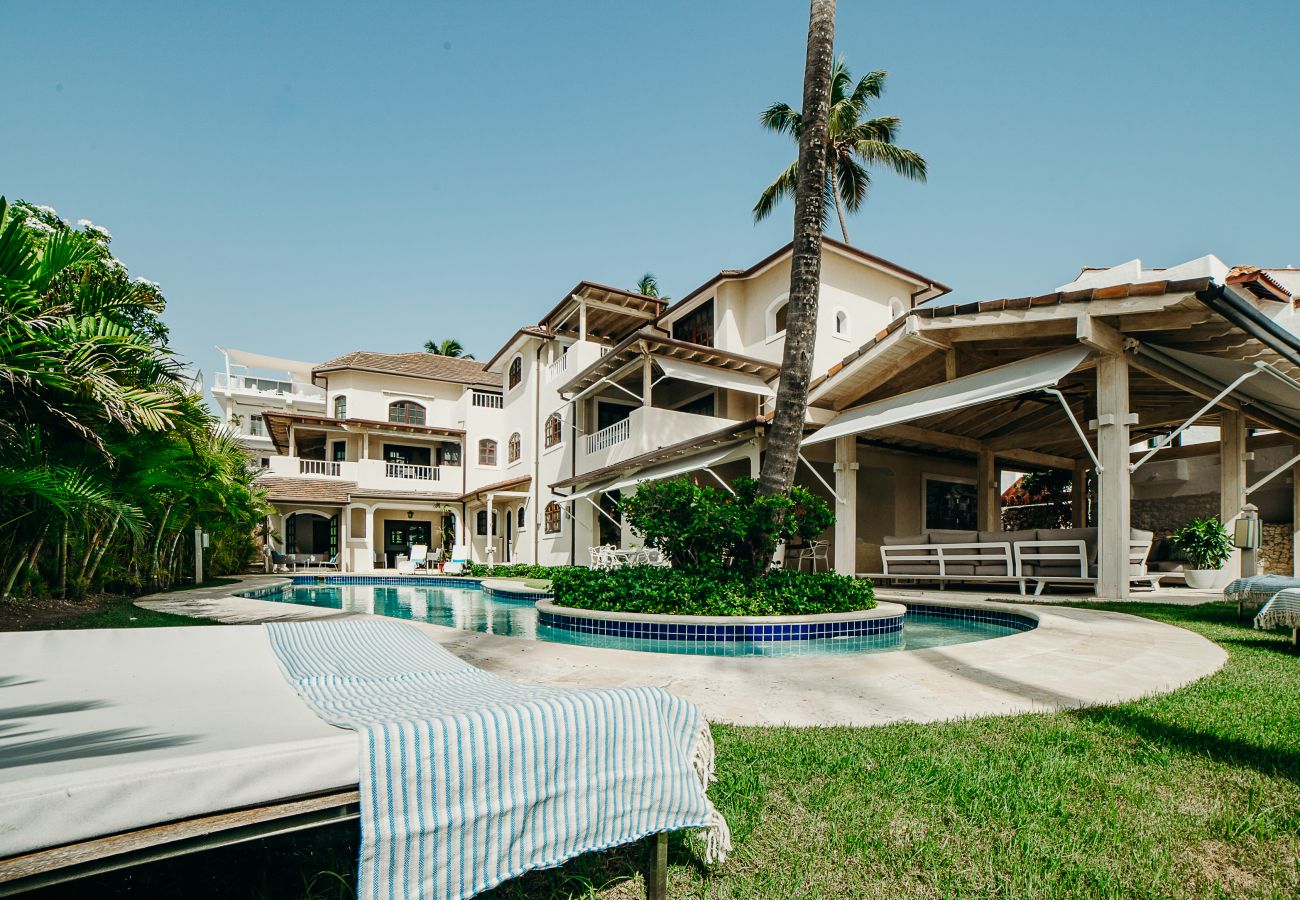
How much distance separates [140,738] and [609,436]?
17.6 meters

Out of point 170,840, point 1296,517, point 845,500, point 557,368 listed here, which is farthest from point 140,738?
point 557,368

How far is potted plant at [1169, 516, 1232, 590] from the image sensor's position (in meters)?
12.0

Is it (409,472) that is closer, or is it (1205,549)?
(1205,549)

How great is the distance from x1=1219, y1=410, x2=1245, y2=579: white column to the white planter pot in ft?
3.41

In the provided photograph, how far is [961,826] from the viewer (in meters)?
2.39

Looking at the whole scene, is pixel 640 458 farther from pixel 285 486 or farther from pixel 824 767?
pixel 285 486

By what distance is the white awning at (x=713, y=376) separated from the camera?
52.1ft

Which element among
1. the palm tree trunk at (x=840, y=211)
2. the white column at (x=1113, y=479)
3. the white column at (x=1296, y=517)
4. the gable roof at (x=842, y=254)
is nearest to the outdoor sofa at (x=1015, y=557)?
the white column at (x=1113, y=479)

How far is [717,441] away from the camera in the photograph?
14508 millimetres

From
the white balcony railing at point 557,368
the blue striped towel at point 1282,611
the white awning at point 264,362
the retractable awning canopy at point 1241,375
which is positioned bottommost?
the blue striped towel at point 1282,611

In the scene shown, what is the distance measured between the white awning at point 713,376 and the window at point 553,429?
7.62 m

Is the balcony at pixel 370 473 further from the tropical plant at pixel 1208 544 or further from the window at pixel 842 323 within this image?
the tropical plant at pixel 1208 544

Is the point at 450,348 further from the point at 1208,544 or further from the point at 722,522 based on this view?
the point at 1208,544

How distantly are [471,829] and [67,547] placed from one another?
11738 mm
